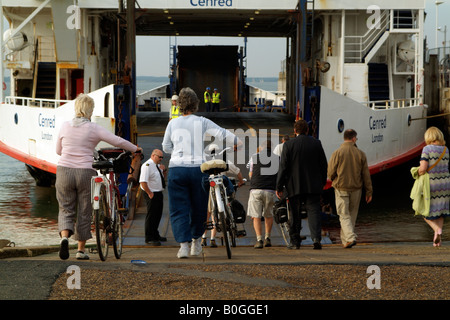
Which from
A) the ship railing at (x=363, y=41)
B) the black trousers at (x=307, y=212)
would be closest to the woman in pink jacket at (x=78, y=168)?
the black trousers at (x=307, y=212)

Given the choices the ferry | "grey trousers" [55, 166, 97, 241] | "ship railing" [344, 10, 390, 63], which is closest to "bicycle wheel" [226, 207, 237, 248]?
"grey trousers" [55, 166, 97, 241]

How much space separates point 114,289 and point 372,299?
190cm

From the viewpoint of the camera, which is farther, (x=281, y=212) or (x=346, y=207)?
(x=346, y=207)

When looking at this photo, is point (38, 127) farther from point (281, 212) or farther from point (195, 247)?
point (195, 247)

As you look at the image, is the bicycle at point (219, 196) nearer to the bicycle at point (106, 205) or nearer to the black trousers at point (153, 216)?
the bicycle at point (106, 205)

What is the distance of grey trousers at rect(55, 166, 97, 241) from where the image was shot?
7328 millimetres

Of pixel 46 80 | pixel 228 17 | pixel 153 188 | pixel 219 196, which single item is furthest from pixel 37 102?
pixel 219 196

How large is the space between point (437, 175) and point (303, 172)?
1689 mm

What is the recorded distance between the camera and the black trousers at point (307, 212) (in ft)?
29.7

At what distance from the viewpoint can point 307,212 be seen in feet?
30.4

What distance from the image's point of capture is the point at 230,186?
339 inches

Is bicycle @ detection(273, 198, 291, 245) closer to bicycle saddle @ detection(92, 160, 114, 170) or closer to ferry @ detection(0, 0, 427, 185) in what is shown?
bicycle saddle @ detection(92, 160, 114, 170)
